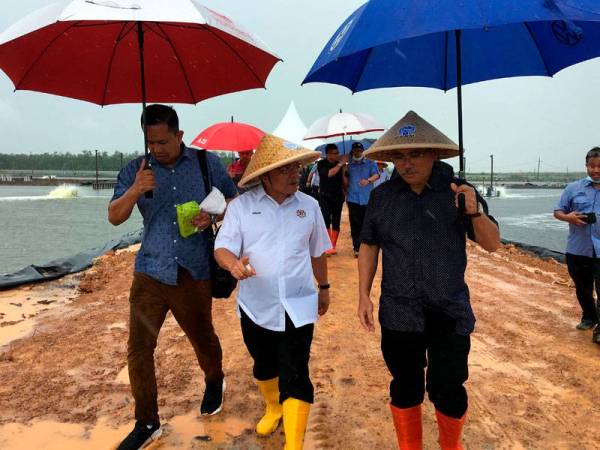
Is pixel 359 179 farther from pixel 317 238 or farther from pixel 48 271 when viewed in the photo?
pixel 48 271

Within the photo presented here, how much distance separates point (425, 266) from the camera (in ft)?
7.54

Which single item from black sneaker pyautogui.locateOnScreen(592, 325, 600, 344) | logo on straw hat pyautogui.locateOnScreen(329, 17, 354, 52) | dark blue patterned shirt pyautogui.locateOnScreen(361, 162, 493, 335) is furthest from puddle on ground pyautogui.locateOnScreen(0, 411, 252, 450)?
black sneaker pyautogui.locateOnScreen(592, 325, 600, 344)

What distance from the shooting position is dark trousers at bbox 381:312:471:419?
7.61 feet

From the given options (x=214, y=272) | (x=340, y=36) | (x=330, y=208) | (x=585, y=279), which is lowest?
(x=585, y=279)

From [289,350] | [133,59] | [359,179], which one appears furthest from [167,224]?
[359,179]

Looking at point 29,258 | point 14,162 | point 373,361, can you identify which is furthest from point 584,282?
point 14,162

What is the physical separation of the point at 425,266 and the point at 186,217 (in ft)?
4.49

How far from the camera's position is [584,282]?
4.94m

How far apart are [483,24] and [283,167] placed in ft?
3.83

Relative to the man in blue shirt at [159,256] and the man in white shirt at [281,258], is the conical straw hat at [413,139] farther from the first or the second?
the man in blue shirt at [159,256]

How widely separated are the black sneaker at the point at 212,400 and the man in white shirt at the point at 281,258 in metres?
0.83

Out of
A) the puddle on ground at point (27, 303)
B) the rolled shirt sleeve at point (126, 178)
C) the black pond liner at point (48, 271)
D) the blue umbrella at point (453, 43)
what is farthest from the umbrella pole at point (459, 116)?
the black pond liner at point (48, 271)

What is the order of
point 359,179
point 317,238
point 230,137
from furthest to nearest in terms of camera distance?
point 359,179 → point 230,137 → point 317,238

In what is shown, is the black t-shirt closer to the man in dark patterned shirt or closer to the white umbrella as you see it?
the white umbrella
